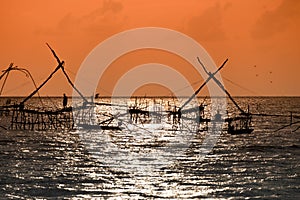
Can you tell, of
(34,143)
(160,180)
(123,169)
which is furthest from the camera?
(34,143)

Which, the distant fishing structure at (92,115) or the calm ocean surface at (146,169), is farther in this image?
the distant fishing structure at (92,115)

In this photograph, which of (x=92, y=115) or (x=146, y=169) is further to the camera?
(x=92, y=115)

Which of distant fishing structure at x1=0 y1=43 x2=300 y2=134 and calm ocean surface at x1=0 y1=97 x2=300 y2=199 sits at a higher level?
distant fishing structure at x1=0 y1=43 x2=300 y2=134

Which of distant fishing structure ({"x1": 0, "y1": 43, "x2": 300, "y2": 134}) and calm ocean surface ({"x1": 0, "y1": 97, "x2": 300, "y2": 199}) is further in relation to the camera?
distant fishing structure ({"x1": 0, "y1": 43, "x2": 300, "y2": 134})

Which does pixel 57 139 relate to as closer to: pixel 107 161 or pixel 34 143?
pixel 34 143

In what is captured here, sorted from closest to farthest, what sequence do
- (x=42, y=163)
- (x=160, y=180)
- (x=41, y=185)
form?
(x=41, y=185), (x=160, y=180), (x=42, y=163)

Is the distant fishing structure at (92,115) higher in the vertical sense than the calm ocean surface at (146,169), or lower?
higher

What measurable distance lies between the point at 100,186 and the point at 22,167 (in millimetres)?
9242

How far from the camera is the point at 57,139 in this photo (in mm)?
65875

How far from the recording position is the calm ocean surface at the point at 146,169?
3073 cm

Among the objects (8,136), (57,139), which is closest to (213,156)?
(57,139)

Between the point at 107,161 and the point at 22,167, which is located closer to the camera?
the point at 22,167

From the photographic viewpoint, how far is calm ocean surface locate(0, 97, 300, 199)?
30734mm

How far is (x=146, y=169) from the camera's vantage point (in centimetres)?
3975
